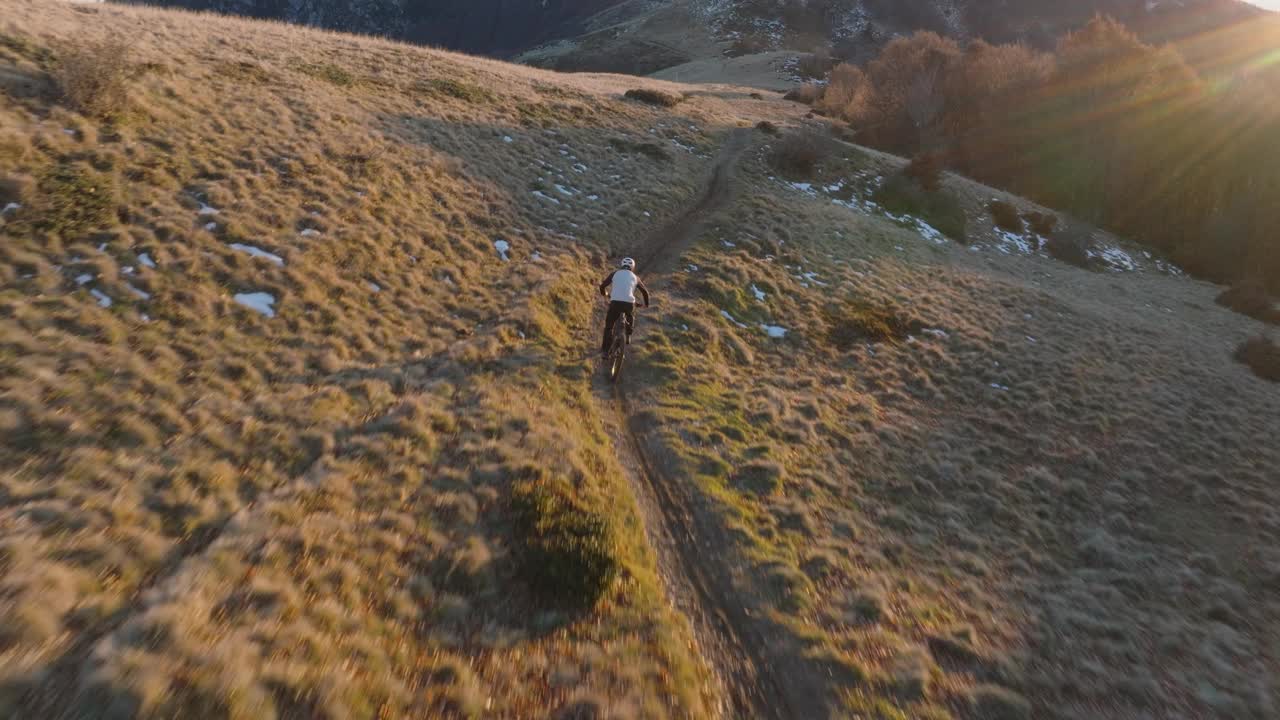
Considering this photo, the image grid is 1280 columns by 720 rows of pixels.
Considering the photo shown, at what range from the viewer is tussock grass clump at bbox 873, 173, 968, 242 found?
33.0 m

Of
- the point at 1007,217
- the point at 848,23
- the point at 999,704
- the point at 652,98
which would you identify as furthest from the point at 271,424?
the point at 848,23

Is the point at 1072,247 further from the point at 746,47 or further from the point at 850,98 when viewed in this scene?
the point at 746,47

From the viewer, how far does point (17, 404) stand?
6738 millimetres

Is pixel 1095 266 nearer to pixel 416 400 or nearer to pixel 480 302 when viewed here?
pixel 480 302

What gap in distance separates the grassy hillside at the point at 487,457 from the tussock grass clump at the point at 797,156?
→ 16796 mm

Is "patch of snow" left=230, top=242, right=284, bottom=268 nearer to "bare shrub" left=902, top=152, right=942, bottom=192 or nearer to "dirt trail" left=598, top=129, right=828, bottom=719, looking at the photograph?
"dirt trail" left=598, top=129, right=828, bottom=719

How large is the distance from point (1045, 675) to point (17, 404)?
1492cm

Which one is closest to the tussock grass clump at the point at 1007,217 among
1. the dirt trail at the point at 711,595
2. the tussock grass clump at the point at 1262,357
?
the tussock grass clump at the point at 1262,357

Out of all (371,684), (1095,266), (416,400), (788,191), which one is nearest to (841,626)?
(371,684)

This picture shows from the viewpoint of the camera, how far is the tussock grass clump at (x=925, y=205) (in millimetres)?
32969

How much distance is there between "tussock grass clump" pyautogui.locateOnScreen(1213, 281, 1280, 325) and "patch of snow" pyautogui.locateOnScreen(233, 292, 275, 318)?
47.1 meters

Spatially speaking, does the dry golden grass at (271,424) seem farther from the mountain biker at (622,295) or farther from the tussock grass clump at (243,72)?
the mountain biker at (622,295)

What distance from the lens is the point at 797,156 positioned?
34.9 meters

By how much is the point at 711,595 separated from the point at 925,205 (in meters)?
35.5
